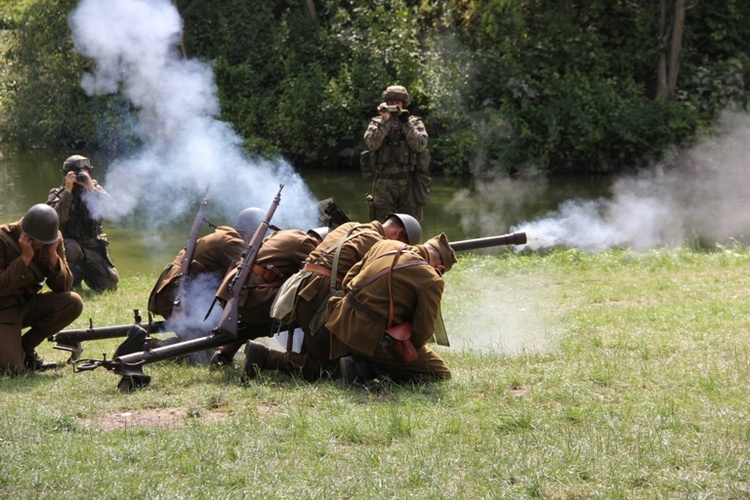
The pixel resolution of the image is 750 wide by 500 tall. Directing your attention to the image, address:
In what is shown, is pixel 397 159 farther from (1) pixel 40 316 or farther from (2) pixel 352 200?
(2) pixel 352 200

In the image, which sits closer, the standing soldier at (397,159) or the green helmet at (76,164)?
the green helmet at (76,164)

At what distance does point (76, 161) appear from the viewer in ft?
37.6

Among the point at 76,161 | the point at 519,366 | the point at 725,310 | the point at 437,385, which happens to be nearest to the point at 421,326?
the point at 437,385

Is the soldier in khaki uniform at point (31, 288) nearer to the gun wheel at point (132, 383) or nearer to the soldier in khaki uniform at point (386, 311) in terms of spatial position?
the gun wheel at point (132, 383)

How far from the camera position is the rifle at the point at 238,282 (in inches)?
300

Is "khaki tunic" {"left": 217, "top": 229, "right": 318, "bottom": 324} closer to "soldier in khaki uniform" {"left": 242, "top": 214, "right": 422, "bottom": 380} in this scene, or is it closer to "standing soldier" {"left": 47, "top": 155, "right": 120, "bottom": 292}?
"soldier in khaki uniform" {"left": 242, "top": 214, "right": 422, "bottom": 380}

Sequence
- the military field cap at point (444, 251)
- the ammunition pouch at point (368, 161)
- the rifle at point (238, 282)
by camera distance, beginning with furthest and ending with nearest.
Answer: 1. the ammunition pouch at point (368, 161)
2. the rifle at point (238, 282)
3. the military field cap at point (444, 251)

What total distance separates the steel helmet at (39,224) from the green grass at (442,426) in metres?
1.15

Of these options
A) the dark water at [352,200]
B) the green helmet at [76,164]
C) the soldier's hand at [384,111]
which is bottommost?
the dark water at [352,200]

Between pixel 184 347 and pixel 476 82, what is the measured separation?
18941 mm

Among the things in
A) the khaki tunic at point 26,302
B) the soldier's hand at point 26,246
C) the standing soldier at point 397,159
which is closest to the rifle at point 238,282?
the khaki tunic at point 26,302

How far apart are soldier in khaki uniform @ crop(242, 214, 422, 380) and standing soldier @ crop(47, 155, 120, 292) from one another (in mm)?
4969

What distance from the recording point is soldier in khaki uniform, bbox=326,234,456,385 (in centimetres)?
683

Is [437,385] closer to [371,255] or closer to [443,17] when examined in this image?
[371,255]
